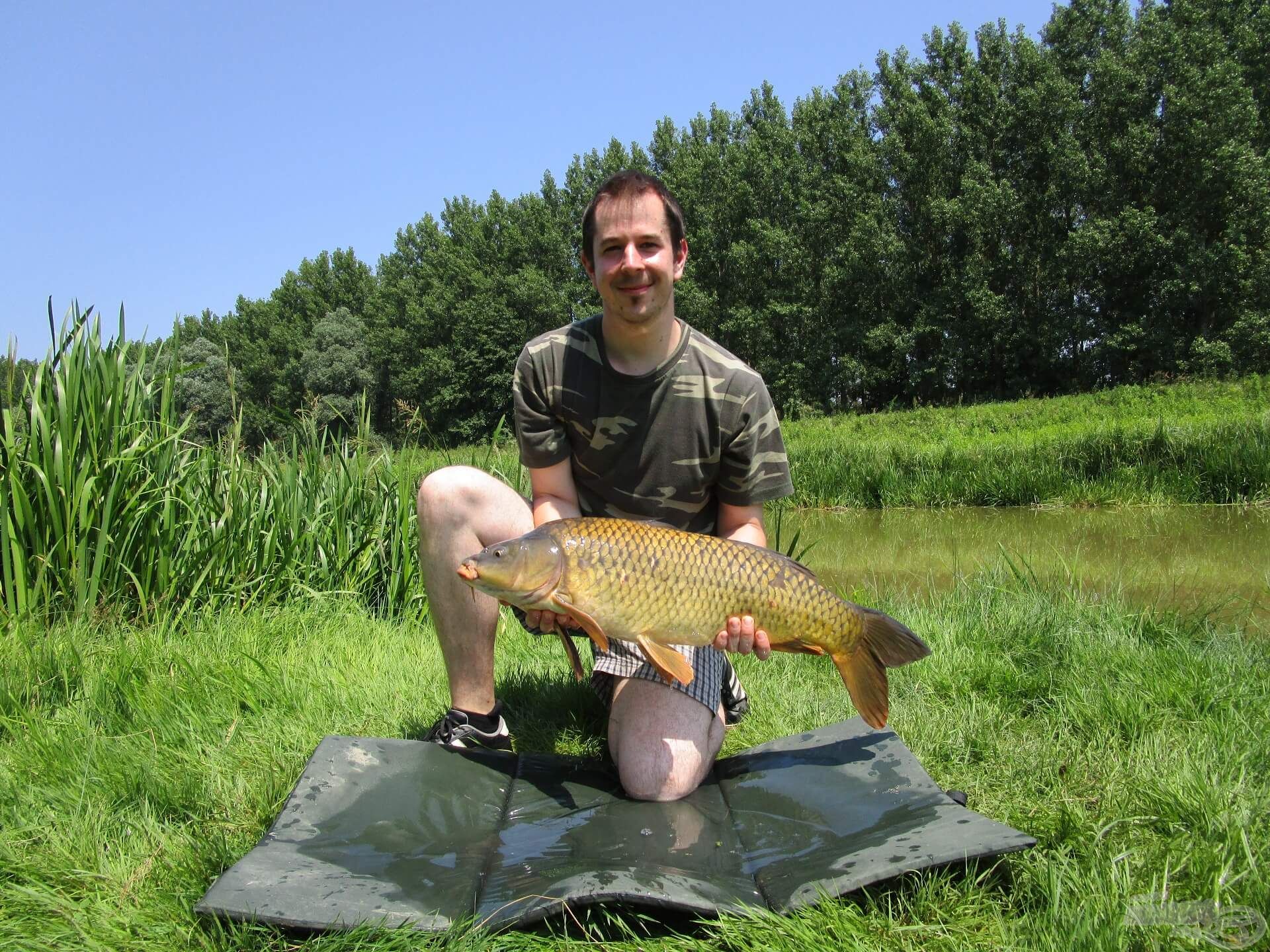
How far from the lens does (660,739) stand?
2.00m

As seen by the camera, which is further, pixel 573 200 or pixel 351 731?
pixel 573 200

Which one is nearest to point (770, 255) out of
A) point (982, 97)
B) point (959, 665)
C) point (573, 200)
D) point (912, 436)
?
point (982, 97)

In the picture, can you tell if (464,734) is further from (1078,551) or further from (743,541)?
(1078,551)

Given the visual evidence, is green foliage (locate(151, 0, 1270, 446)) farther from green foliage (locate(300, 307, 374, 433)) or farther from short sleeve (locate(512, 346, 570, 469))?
short sleeve (locate(512, 346, 570, 469))

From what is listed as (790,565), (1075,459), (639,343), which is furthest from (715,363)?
(1075,459)

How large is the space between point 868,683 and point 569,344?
43.3 inches

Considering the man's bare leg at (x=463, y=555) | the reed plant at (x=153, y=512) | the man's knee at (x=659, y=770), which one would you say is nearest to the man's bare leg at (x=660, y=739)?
the man's knee at (x=659, y=770)

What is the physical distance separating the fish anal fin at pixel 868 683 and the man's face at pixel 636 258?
0.90 metres

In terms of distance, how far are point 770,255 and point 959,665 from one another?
98.6 ft

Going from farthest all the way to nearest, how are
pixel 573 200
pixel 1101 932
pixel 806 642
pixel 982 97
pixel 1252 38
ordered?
1. pixel 573 200
2. pixel 982 97
3. pixel 1252 38
4. pixel 806 642
5. pixel 1101 932

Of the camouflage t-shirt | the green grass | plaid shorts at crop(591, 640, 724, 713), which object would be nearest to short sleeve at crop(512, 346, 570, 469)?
the camouflage t-shirt

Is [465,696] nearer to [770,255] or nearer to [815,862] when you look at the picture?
[815,862]

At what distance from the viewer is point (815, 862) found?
162 centimetres

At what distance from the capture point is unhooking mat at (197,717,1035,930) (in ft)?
4.81
